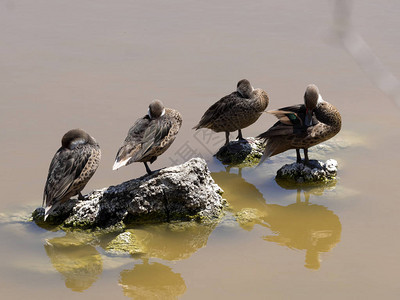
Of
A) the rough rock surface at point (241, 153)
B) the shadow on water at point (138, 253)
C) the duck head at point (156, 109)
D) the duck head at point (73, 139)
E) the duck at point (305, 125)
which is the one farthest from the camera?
the rough rock surface at point (241, 153)

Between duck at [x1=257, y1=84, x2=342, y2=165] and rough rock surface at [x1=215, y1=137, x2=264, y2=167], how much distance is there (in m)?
0.64

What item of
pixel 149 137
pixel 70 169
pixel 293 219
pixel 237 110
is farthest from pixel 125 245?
pixel 237 110

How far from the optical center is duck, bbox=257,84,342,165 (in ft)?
22.3

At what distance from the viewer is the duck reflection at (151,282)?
4938 mm

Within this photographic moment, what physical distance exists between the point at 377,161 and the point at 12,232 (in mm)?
4580

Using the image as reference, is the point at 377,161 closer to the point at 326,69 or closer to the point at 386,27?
the point at 326,69

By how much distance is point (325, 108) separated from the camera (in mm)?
6957

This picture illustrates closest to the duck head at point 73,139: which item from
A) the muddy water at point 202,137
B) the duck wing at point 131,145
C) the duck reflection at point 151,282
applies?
the duck wing at point 131,145

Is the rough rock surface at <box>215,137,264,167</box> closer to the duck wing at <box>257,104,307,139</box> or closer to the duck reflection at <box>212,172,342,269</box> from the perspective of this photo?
the duck reflection at <box>212,172,342,269</box>

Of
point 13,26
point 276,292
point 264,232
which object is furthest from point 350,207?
point 13,26

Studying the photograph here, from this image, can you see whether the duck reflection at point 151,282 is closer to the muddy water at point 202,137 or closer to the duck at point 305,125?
the muddy water at point 202,137

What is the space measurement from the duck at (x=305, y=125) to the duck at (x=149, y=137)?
1225mm

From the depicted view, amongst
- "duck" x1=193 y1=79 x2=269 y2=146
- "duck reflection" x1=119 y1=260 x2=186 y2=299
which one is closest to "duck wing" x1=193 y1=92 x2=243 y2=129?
"duck" x1=193 y1=79 x2=269 y2=146

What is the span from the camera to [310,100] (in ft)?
22.4
